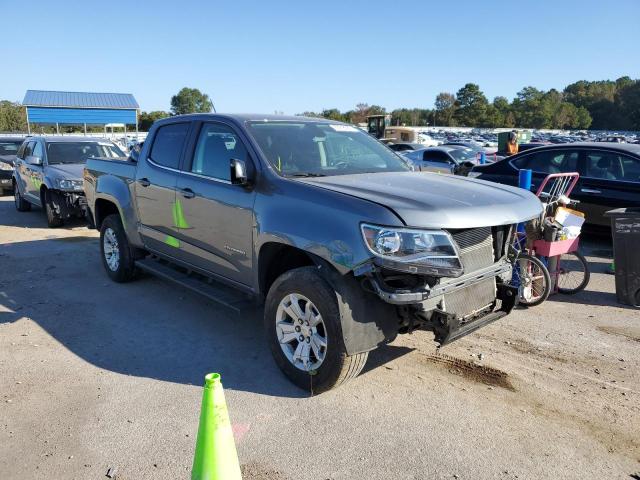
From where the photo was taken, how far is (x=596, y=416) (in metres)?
3.40

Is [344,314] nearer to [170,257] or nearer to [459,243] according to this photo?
[459,243]

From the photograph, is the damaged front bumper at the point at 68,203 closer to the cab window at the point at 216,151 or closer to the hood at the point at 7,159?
the cab window at the point at 216,151

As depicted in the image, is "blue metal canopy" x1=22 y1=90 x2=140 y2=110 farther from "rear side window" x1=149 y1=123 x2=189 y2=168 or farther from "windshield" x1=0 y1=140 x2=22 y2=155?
"rear side window" x1=149 y1=123 x2=189 y2=168

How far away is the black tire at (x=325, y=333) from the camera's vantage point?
335 cm

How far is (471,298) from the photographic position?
3535 mm

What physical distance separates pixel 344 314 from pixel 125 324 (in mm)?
2765

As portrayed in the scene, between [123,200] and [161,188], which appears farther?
[123,200]

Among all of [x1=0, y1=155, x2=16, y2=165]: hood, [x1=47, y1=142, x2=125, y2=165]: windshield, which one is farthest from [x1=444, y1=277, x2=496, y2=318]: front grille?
[x1=0, y1=155, x2=16, y2=165]: hood

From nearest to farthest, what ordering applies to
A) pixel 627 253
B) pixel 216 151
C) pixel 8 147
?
1. pixel 216 151
2. pixel 627 253
3. pixel 8 147

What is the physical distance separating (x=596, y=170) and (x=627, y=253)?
309 centimetres

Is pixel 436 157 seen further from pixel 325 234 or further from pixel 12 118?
pixel 12 118

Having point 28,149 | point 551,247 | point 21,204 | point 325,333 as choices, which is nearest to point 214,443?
point 325,333

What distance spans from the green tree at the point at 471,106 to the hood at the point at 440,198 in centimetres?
11998

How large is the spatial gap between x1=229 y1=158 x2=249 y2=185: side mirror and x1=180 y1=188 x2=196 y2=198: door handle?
0.82 metres
